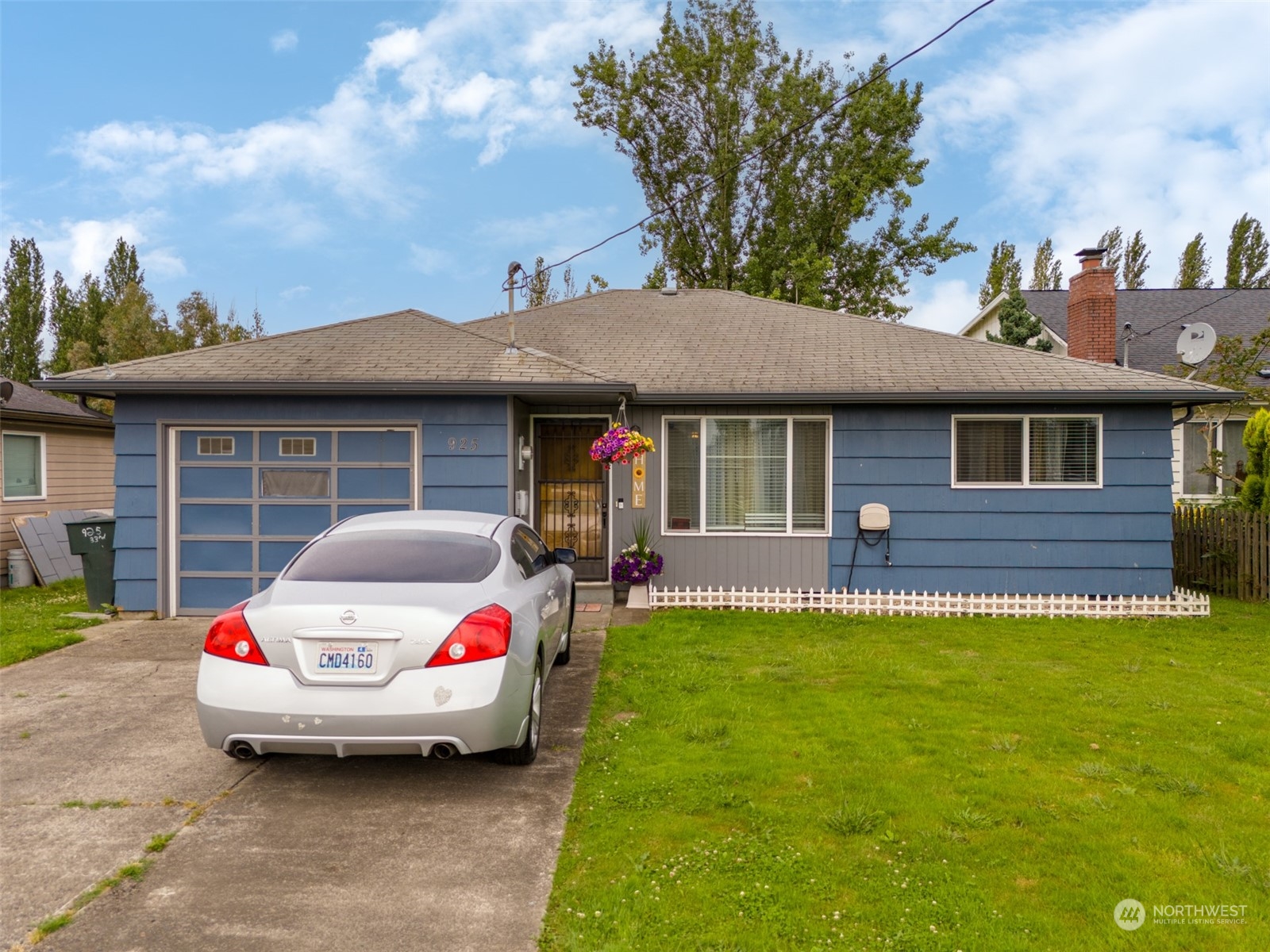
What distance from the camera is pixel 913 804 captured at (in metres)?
3.88

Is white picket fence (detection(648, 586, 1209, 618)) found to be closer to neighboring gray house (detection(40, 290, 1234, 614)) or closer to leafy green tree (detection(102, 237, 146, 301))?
neighboring gray house (detection(40, 290, 1234, 614))

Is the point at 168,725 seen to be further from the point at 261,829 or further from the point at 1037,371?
the point at 1037,371

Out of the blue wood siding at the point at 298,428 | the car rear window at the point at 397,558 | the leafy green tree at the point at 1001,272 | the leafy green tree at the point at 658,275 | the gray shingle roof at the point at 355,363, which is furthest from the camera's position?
the leafy green tree at the point at 1001,272

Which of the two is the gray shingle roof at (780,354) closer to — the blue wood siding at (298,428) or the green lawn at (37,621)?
the blue wood siding at (298,428)

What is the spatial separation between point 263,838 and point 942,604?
7886 mm

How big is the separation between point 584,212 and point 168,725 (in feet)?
62.3

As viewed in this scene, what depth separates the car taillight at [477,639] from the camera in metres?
3.82

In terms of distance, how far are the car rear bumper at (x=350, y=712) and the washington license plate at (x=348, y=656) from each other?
93 mm

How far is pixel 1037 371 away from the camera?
987cm

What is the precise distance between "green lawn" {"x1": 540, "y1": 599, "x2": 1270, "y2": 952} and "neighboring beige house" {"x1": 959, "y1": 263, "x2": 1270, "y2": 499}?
9.09 m

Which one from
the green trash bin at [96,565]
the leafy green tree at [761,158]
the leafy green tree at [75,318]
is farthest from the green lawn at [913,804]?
the leafy green tree at [75,318]

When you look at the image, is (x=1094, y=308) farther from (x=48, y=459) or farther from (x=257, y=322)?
(x=257, y=322)

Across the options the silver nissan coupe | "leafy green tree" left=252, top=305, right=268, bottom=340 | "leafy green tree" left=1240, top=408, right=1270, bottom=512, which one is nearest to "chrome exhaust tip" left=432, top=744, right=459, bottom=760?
the silver nissan coupe

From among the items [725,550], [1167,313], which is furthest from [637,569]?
[1167,313]
